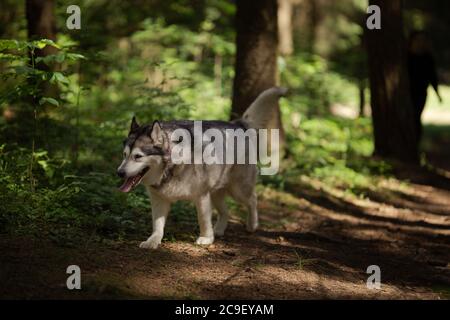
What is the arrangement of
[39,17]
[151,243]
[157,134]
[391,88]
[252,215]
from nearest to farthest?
[157,134] → [151,243] → [252,215] → [39,17] → [391,88]

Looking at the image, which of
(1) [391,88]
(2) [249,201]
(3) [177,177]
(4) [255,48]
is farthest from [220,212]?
(1) [391,88]

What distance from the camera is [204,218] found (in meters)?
6.44

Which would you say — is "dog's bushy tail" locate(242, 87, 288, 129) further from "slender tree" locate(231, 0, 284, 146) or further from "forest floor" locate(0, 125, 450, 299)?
"slender tree" locate(231, 0, 284, 146)

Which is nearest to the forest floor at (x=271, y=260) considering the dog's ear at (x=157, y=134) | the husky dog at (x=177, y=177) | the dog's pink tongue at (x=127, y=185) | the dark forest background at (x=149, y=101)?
the husky dog at (x=177, y=177)

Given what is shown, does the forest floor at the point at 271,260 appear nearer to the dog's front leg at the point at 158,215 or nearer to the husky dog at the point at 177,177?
the dog's front leg at the point at 158,215

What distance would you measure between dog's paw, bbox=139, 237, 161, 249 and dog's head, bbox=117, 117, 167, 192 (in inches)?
25.2

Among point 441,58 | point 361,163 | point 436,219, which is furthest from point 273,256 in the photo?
point 441,58

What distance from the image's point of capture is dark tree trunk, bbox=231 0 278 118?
1003cm

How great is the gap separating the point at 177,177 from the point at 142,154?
51 cm

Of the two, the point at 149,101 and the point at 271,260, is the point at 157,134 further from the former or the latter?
the point at 149,101

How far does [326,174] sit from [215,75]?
528cm

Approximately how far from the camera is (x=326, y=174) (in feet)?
35.5

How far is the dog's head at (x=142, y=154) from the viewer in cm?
572

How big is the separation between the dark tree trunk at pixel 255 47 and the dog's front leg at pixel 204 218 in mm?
3715
